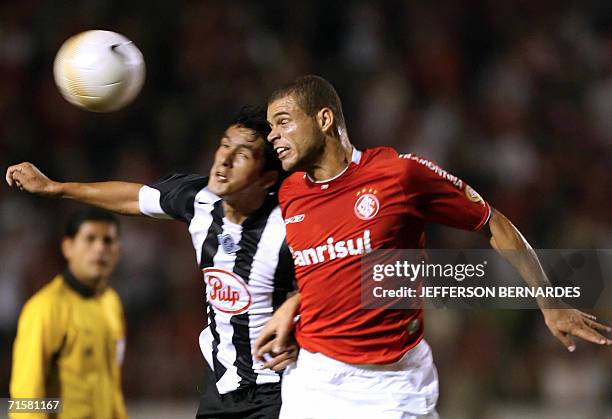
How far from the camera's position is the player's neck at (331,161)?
3963 mm

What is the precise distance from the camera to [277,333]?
12.6 ft

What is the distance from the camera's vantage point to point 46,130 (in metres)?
9.37

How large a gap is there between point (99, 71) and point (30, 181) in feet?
2.11

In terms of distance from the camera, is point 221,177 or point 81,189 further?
point 81,189

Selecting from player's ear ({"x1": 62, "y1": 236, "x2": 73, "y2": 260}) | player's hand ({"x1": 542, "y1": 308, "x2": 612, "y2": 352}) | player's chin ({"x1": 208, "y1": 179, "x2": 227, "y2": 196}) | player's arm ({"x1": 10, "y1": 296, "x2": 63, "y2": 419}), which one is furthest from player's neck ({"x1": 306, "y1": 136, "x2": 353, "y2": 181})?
player's ear ({"x1": 62, "y1": 236, "x2": 73, "y2": 260})

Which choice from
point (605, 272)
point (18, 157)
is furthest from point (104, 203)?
point (18, 157)

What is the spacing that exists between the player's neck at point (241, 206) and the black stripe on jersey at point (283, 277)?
0.23m

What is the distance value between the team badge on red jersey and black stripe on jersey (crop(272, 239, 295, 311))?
48 cm

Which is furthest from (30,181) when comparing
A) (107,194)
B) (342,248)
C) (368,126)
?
(368,126)

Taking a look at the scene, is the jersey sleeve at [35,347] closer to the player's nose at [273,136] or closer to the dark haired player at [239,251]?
the dark haired player at [239,251]

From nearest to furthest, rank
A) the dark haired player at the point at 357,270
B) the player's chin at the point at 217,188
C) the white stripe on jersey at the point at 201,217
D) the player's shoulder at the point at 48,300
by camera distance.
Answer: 1. the dark haired player at the point at 357,270
2. the player's chin at the point at 217,188
3. the white stripe on jersey at the point at 201,217
4. the player's shoulder at the point at 48,300

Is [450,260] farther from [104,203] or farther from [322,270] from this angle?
[104,203]

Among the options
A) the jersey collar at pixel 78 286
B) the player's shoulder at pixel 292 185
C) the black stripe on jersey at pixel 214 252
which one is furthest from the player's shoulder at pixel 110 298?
the player's shoulder at pixel 292 185

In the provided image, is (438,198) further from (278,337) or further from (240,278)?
(240,278)
